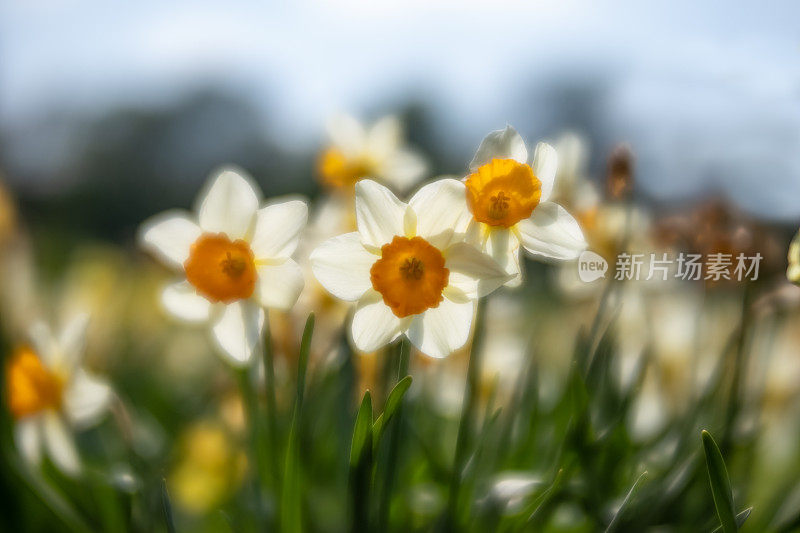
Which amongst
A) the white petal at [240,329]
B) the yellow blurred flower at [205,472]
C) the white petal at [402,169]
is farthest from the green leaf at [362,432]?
the yellow blurred flower at [205,472]

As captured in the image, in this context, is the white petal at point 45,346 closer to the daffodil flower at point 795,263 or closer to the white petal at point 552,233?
the white petal at point 552,233

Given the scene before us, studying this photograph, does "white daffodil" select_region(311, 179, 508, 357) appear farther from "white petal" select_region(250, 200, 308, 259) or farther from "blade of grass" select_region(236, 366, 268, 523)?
"blade of grass" select_region(236, 366, 268, 523)

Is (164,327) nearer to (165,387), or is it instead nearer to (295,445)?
(165,387)

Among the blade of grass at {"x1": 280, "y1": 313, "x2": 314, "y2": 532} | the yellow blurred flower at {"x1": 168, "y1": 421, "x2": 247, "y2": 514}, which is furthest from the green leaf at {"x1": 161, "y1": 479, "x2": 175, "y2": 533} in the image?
the yellow blurred flower at {"x1": 168, "y1": 421, "x2": 247, "y2": 514}

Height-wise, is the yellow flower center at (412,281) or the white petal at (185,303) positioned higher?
the yellow flower center at (412,281)

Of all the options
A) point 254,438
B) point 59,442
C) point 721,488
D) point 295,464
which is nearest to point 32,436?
point 59,442

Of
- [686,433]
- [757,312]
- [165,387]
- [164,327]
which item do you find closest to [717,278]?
[757,312]
